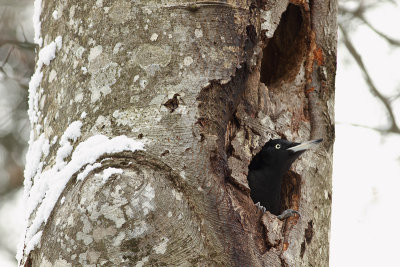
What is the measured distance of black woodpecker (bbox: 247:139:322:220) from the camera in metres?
3.50

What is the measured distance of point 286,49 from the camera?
395 cm

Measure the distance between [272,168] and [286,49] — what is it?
2.75 feet

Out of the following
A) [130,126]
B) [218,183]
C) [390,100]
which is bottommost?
[218,183]

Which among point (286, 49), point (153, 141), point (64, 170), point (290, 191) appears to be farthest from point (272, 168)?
point (64, 170)

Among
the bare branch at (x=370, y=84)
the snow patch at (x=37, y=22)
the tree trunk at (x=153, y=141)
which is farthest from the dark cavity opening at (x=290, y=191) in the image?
the bare branch at (x=370, y=84)

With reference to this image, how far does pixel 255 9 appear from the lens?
2.97 metres

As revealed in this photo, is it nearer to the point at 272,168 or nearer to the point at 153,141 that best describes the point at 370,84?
the point at 272,168

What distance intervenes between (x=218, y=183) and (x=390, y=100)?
13.7 ft

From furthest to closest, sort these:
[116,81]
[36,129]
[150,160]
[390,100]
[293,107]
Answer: [390,100] → [293,107] → [36,129] → [116,81] → [150,160]

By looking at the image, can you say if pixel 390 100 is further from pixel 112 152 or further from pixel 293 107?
pixel 112 152

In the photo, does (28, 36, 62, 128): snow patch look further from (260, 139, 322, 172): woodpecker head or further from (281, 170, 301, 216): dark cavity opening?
(281, 170, 301, 216): dark cavity opening

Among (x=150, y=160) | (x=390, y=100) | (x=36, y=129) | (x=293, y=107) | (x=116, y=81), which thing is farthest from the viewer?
(x=390, y=100)

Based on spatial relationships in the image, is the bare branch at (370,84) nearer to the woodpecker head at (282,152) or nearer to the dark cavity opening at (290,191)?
the woodpecker head at (282,152)

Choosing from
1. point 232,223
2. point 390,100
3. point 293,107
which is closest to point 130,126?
point 232,223
